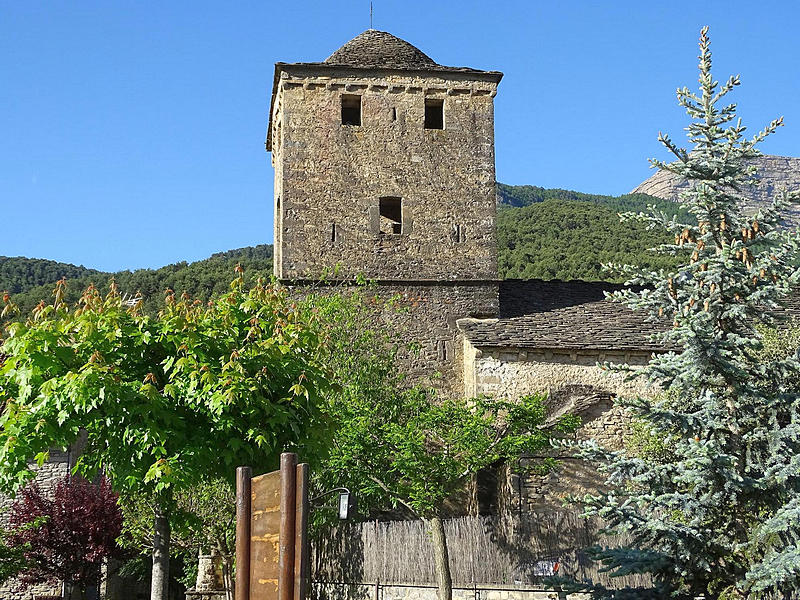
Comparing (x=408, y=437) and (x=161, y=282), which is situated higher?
(x=161, y=282)

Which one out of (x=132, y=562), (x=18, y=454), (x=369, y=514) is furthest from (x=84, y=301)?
(x=132, y=562)

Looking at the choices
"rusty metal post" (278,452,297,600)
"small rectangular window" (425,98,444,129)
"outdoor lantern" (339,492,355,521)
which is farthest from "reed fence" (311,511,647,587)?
"rusty metal post" (278,452,297,600)

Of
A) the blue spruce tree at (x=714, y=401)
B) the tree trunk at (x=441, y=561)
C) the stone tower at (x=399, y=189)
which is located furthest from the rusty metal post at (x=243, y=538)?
the stone tower at (x=399, y=189)

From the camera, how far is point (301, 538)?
13.5 feet

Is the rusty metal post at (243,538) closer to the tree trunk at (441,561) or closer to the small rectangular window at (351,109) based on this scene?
the tree trunk at (441,561)

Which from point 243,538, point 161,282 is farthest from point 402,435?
point 161,282

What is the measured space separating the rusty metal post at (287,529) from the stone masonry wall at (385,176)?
16.0 metres

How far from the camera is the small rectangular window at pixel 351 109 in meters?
21.3

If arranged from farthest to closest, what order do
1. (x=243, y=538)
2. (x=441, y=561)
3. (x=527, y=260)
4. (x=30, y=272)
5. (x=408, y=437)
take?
(x=30, y=272) → (x=527, y=260) → (x=408, y=437) → (x=441, y=561) → (x=243, y=538)

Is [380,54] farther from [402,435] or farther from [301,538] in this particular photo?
[301,538]

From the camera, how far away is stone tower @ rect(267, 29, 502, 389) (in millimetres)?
20375

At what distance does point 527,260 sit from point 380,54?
1821 cm

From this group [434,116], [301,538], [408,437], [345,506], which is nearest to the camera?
[301,538]

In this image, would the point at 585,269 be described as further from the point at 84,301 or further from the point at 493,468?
the point at 84,301
